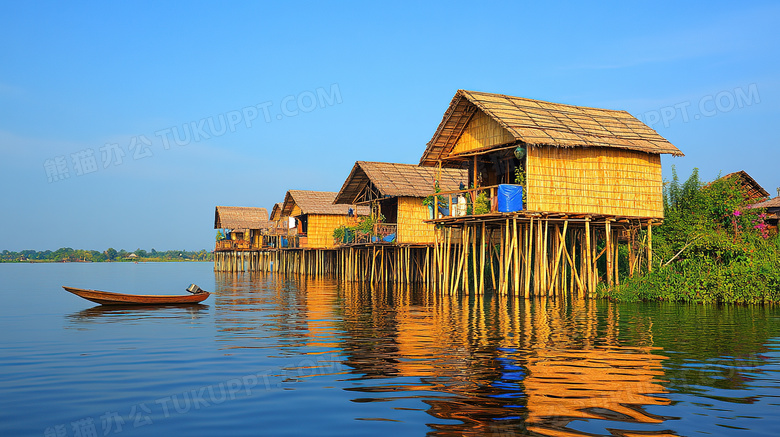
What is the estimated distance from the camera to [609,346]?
1137 centimetres

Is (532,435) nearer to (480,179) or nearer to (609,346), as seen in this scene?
(609,346)

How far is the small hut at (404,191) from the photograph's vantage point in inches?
1304

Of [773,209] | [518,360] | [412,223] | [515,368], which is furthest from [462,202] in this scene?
[773,209]

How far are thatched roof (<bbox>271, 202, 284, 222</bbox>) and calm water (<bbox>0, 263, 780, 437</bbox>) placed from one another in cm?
3783

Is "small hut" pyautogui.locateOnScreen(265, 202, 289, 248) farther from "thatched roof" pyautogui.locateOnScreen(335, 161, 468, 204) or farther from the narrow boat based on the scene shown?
the narrow boat

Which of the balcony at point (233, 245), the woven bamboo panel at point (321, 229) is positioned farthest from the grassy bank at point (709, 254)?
the balcony at point (233, 245)

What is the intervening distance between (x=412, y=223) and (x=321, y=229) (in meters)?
13.5

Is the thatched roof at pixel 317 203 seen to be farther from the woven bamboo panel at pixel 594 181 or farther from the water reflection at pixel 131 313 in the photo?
the woven bamboo panel at pixel 594 181

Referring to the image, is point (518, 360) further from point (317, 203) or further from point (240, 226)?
point (240, 226)

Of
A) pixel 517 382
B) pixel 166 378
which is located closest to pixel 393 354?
pixel 517 382

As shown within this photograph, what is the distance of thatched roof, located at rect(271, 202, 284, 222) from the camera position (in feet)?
178

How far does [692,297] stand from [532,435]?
16957mm

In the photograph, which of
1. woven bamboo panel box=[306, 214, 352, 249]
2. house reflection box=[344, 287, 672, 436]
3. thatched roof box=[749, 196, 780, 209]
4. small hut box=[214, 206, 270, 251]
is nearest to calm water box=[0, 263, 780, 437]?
house reflection box=[344, 287, 672, 436]

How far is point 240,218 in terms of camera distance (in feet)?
203
